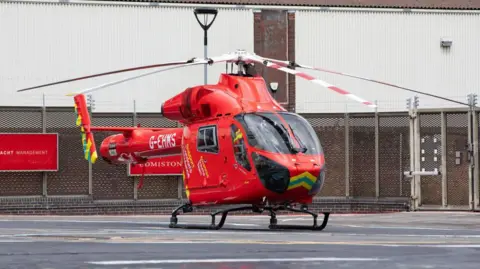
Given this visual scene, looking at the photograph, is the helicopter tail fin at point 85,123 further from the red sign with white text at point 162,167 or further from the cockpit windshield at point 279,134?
the cockpit windshield at point 279,134

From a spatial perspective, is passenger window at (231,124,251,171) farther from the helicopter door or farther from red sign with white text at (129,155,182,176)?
red sign with white text at (129,155,182,176)

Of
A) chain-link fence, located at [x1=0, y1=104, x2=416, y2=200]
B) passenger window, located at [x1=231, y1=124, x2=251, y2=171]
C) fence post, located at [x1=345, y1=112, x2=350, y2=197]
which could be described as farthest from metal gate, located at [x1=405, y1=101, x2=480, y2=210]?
passenger window, located at [x1=231, y1=124, x2=251, y2=171]

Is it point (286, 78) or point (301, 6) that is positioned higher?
point (301, 6)

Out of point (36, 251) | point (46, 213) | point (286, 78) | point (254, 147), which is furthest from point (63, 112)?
point (36, 251)

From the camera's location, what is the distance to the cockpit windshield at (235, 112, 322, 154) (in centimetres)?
1895

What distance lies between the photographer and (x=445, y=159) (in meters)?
30.1

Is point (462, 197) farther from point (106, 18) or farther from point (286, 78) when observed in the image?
point (106, 18)

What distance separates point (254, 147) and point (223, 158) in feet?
3.46

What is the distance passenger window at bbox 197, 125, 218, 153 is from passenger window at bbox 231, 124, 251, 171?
683 millimetres

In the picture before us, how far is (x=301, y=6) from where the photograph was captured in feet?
132

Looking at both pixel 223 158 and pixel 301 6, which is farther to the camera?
pixel 301 6

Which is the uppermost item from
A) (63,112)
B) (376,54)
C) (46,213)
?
(376,54)

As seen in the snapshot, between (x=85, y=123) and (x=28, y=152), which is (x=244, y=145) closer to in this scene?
(x=85, y=123)

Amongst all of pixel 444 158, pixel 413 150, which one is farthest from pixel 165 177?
pixel 444 158
